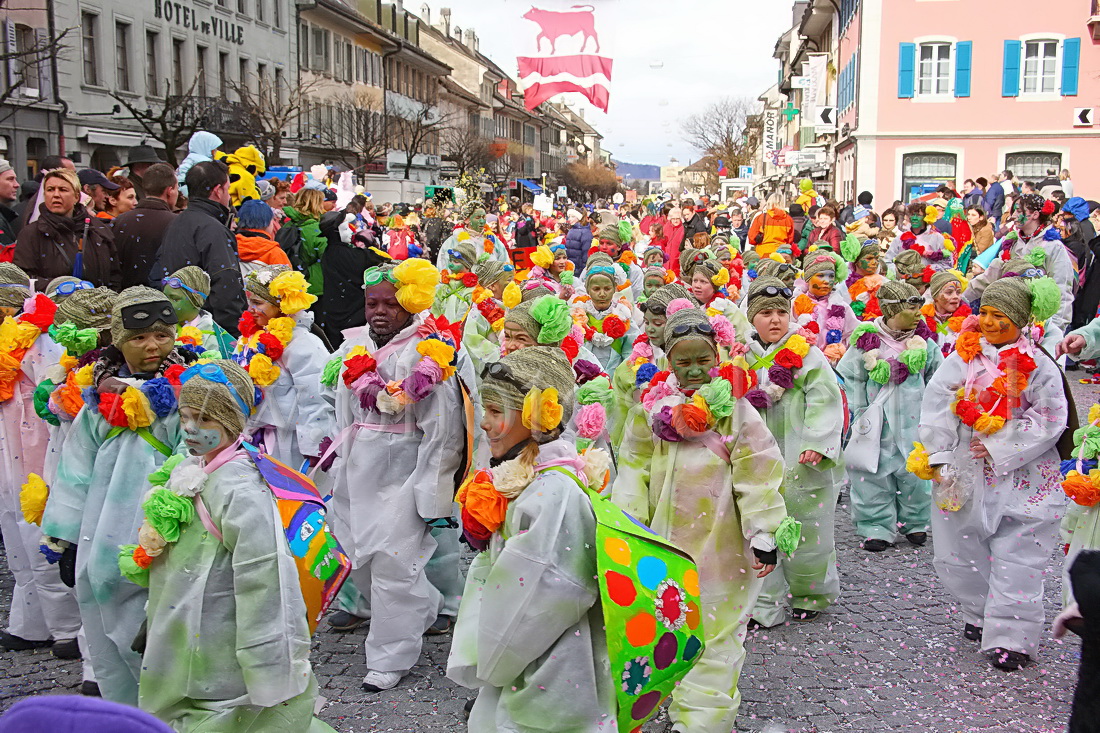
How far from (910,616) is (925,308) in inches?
95.9

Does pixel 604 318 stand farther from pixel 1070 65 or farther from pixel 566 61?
pixel 1070 65

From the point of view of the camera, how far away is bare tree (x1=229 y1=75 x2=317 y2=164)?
3162 cm

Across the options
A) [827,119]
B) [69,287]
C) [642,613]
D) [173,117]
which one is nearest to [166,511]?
[642,613]

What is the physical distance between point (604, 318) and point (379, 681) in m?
3.42

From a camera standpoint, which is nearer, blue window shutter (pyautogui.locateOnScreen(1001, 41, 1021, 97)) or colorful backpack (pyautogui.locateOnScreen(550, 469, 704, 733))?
colorful backpack (pyautogui.locateOnScreen(550, 469, 704, 733))

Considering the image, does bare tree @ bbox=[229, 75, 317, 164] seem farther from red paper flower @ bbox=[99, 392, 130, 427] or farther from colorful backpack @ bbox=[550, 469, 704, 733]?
colorful backpack @ bbox=[550, 469, 704, 733]

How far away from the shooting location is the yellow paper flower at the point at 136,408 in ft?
14.4

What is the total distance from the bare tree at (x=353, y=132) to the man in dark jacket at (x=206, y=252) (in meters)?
36.1

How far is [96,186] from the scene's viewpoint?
866cm

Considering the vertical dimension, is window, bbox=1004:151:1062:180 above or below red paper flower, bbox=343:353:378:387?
above

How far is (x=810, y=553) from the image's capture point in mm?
6016

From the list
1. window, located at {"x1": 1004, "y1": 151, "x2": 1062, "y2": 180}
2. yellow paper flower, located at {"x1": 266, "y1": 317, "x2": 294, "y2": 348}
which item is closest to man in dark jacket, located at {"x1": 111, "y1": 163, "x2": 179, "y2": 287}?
yellow paper flower, located at {"x1": 266, "y1": 317, "x2": 294, "y2": 348}

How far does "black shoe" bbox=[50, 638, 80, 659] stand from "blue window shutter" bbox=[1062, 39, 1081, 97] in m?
32.3

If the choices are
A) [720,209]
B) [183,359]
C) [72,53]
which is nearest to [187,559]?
[183,359]
